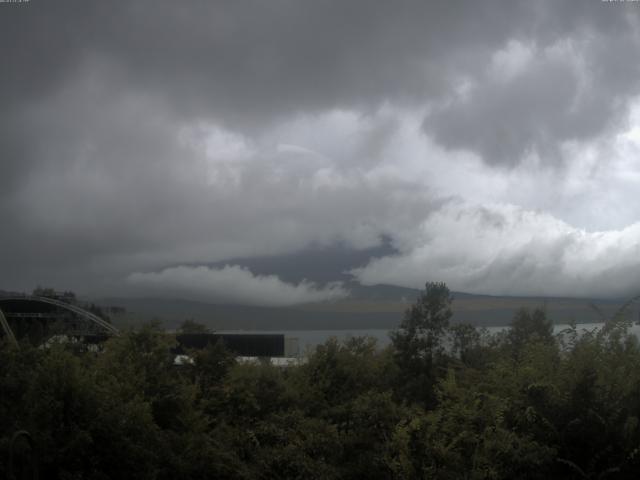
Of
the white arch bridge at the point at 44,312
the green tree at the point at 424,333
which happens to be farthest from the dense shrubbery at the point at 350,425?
the white arch bridge at the point at 44,312

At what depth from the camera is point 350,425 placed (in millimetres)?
12039

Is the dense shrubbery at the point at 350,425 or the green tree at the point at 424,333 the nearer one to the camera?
the dense shrubbery at the point at 350,425

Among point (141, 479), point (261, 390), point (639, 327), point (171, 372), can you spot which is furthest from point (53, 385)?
point (639, 327)

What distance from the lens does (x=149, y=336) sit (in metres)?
15.0

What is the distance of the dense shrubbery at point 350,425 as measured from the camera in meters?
9.85

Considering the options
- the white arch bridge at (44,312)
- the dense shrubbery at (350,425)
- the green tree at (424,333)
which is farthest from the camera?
the white arch bridge at (44,312)

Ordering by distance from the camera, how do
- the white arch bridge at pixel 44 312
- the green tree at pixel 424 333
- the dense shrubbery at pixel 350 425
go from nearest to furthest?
the dense shrubbery at pixel 350 425
the green tree at pixel 424 333
the white arch bridge at pixel 44 312

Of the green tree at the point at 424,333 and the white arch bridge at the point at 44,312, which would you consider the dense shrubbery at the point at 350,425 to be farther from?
the white arch bridge at the point at 44,312

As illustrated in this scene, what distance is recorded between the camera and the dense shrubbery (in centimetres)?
985

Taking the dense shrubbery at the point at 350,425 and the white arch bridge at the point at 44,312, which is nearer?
the dense shrubbery at the point at 350,425

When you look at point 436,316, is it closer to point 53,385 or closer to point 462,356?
point 462,356

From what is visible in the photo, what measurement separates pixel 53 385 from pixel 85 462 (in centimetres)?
124

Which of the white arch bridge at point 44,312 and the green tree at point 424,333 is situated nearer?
the green tree at point 424,333

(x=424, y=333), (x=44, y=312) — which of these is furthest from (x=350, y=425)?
(x=44, y=312)
